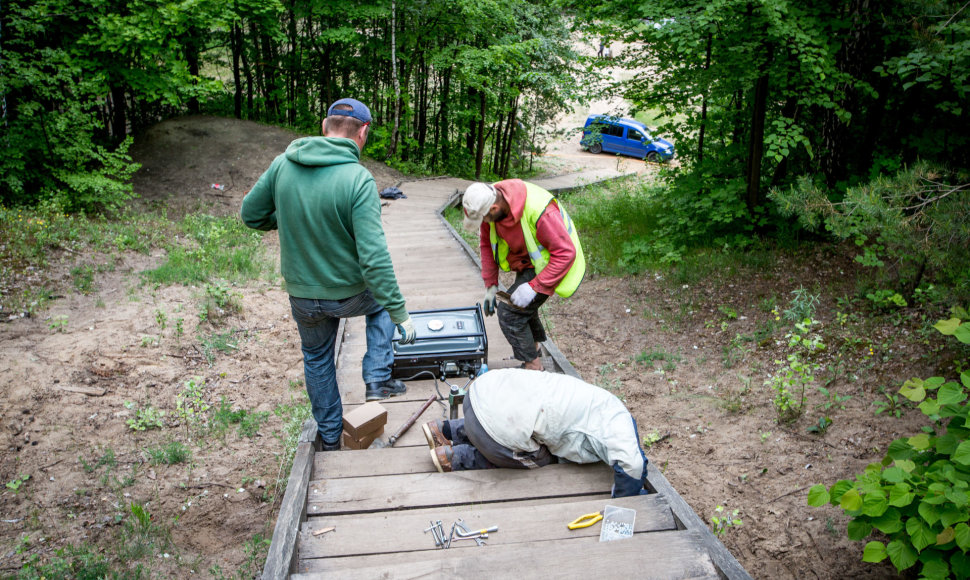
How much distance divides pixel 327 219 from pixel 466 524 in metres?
1.71

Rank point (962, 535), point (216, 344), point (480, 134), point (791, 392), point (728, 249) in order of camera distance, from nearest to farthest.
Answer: point (962, 535)
point (791, 392)
point (216, 344)
point (728, 249)
point (480, 134)

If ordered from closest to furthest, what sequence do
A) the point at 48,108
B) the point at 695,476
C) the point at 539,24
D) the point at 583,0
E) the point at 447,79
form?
the point at 695,476
the point at 583,0
the point at 48,108
the point at 539,24
the point at 447,79

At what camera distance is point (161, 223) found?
972 cm

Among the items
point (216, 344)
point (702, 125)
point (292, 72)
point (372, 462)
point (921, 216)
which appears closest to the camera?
point (372, 462)

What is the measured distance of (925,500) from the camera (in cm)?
234

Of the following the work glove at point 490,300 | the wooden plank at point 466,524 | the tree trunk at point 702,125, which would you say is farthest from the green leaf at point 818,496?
the tree trunk at point 702,125

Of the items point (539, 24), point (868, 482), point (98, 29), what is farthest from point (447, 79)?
point (868, 482)

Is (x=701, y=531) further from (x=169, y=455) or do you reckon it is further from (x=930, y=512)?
(x=169, y=455)

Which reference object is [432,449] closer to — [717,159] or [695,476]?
[695,476]

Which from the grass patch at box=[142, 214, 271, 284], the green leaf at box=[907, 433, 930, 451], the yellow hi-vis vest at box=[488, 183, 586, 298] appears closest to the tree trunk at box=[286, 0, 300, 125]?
the grass patch at box=[142, 214, 271, 284]

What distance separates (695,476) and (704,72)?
193 inches

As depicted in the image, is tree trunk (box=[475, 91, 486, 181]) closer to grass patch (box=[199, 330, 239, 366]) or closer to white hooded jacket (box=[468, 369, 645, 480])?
grass patch (box=[199, 330, 239, 366])

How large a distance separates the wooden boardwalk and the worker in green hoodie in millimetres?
557

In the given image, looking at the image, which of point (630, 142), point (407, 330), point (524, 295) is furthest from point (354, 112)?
→ point (630, 142)
